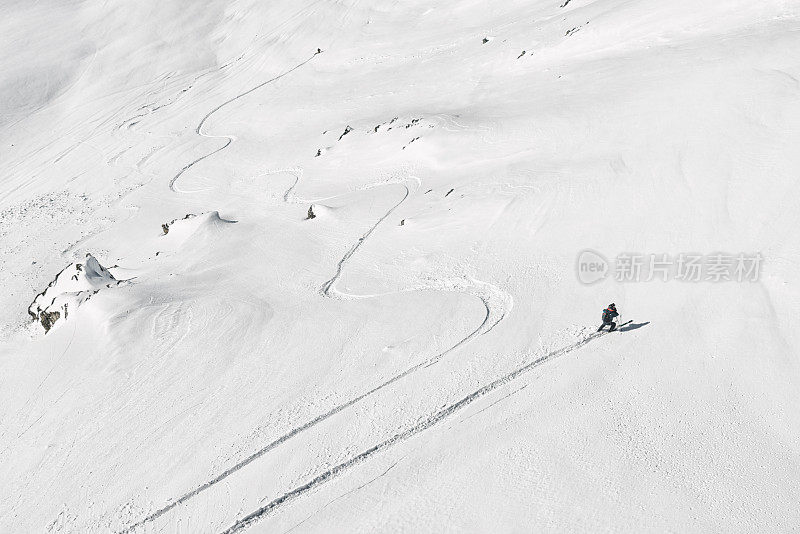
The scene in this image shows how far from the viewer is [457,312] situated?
18.1m

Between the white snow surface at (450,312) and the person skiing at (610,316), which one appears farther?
the person skiing at (610,316)

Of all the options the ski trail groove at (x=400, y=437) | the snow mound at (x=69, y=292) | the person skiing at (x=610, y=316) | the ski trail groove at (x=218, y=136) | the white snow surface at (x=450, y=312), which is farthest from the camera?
the ski trail groove at (x=218, y=136)

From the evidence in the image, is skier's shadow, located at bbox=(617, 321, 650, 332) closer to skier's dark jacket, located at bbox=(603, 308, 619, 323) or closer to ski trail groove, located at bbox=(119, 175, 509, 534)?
skier's dark jacket, located at bbox=(603, 308, 619, 323)

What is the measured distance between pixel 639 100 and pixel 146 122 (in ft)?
124

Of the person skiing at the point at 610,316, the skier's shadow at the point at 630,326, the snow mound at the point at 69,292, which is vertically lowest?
the skier's shadow at the point at 630,326

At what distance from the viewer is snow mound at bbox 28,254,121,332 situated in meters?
19.8

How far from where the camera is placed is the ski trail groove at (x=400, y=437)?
40.0 feet

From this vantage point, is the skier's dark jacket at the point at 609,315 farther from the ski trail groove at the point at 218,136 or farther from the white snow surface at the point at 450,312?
the ski trail groove at the point at 218,136

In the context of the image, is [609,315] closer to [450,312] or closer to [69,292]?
[450,312]

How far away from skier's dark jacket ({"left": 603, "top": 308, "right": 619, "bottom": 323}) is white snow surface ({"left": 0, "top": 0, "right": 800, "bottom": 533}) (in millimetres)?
653

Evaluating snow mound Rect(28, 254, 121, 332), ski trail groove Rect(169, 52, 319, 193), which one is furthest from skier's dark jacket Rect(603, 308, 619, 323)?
ski trail groove Rect(169, 52, 319, 193)

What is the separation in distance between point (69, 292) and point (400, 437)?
49.0 ft

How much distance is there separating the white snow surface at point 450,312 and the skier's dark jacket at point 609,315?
0.65m

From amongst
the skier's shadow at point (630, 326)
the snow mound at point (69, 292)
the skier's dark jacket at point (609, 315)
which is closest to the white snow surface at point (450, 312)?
the skier's shadow at point (630, 326)
